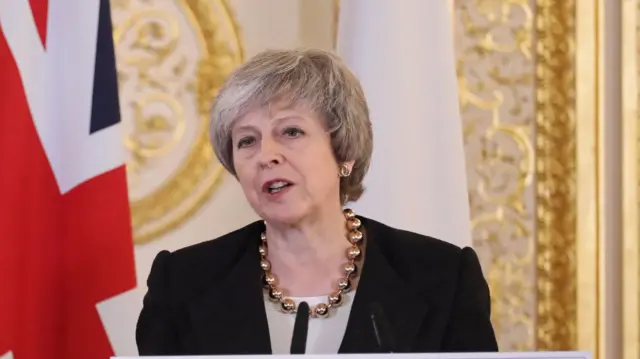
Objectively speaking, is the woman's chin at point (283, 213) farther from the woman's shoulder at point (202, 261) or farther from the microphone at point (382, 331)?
the microphone at point (382, 331)

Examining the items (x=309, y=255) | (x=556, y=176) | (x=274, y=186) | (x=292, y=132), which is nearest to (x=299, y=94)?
(x=292, y=132)

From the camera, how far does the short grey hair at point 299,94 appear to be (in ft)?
5.71

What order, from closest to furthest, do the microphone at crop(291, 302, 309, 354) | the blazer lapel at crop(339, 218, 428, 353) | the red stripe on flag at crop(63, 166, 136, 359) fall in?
the microphone at crop(291, 302, 309, 354), the blazer lapel at crop(339, 218, 428, 353), the red stripe on flag at crop(63, 166, 136, 359)

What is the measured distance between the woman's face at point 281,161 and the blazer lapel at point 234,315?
0.15 meters

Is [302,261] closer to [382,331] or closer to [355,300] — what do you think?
[355,300]

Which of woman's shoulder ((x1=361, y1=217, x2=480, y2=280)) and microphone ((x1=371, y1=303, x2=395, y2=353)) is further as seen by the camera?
woman's shoulder ((x1=361, y1=217, x2=480, y2=280))

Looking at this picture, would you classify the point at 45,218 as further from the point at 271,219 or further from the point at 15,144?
the point at 271,219

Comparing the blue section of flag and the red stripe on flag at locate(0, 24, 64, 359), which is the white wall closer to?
the red stripe on flag at locate(0, 24, 64, 359)

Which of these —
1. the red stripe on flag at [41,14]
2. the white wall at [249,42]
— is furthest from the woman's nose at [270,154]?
the white wall at [249,42]

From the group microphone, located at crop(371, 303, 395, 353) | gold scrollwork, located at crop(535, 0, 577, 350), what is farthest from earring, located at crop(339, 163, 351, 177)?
gold scrollwork, located at crop(535, 0, 577, 350)

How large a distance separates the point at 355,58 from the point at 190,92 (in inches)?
25.8

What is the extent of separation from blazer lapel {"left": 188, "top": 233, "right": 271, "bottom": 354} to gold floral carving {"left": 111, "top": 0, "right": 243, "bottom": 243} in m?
1.16

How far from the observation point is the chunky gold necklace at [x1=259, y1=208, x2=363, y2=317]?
5.89 feet

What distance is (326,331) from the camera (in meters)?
1.77
